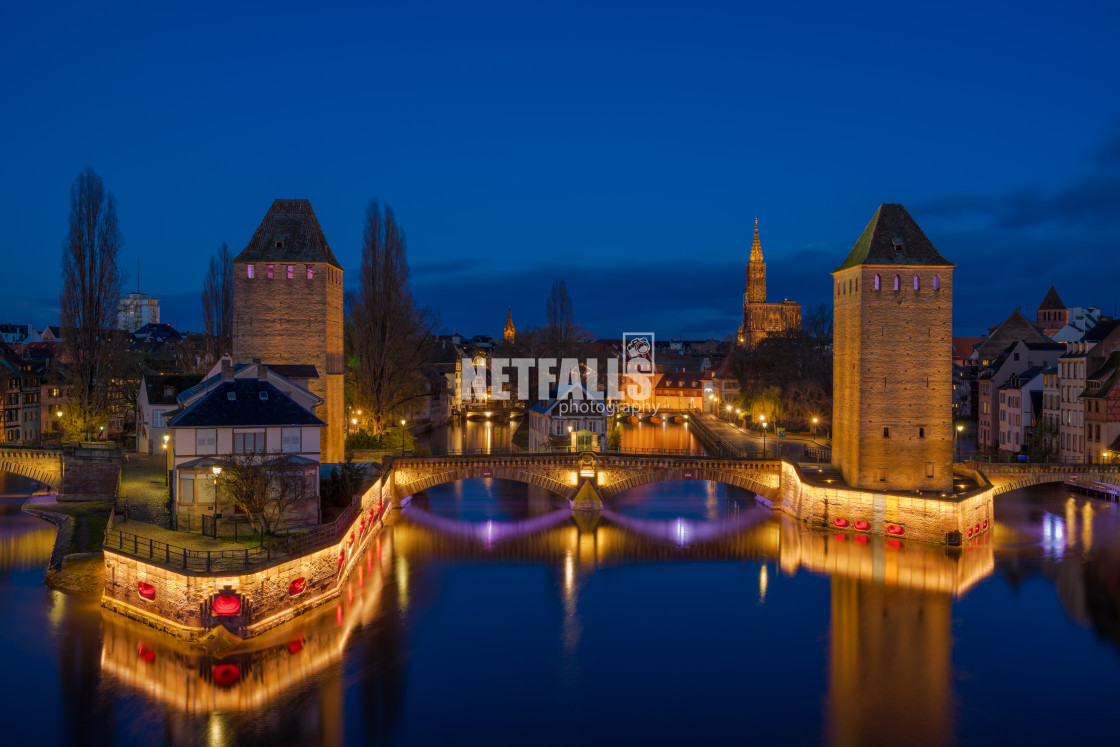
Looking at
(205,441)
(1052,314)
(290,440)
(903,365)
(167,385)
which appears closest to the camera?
(205,441)

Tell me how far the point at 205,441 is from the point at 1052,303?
10378 cm

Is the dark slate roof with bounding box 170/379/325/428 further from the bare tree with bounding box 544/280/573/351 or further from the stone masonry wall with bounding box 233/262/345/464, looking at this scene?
the bare tree with bounding box 544/280/573/351

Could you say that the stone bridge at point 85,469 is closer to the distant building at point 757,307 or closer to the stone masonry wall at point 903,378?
the stone masonry wall at point 903,378

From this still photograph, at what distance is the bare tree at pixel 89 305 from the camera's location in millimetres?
46062

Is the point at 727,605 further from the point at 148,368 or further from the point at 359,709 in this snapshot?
the point at 148,368

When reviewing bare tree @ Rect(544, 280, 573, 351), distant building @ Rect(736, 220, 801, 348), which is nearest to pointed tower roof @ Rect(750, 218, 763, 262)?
distant building @ Rect(736, 220, 801, 348)

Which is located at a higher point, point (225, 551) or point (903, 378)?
point (903, 378)

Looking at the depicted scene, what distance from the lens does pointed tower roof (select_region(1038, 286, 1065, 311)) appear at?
10256 centimetres

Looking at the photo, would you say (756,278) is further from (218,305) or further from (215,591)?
(215,591)

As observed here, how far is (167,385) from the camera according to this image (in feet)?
141

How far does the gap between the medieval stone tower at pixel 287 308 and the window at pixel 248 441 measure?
10.8 meters

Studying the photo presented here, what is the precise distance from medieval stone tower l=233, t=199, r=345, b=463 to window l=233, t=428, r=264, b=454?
10774 millimetres

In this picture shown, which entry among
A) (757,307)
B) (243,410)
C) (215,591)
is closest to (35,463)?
(243,410)

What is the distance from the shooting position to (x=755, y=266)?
146 metres
